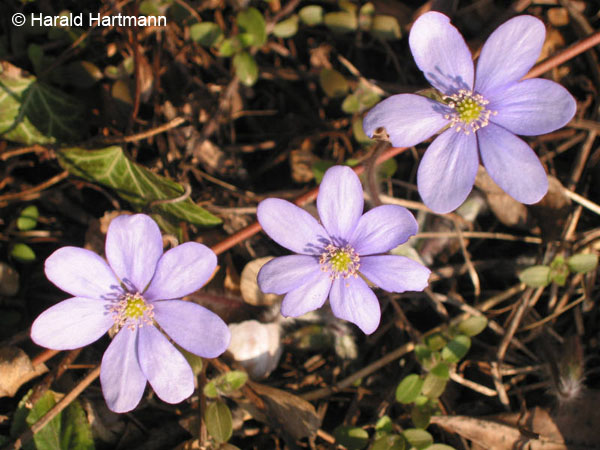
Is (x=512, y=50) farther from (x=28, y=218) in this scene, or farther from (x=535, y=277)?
(x=28, y=218)

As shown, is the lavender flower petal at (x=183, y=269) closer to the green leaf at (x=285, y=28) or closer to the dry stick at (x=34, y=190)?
the dry stick at (x=34, y=190)

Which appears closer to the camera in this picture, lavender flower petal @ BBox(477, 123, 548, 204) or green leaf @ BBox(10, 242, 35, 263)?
lavender flower petal @ BBox(477, 123, 548, 204)

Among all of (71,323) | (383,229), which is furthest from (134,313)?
(383,229)

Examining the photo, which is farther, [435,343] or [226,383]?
[435,343]

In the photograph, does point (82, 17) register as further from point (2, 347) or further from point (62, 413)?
point (62, 413)

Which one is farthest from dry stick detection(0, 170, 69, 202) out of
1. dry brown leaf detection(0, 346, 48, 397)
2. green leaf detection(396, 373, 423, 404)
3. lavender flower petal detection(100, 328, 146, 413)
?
green leaf detection(396, 373, 423, 404)

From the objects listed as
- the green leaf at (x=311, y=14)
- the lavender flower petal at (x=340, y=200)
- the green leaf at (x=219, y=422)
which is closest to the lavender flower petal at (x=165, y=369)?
the green leaf at (x=219, y=422)

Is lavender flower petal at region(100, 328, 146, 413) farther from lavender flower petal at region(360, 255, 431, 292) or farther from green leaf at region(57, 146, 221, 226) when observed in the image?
lavender flower petal at region(360, 255, 431, 292)
